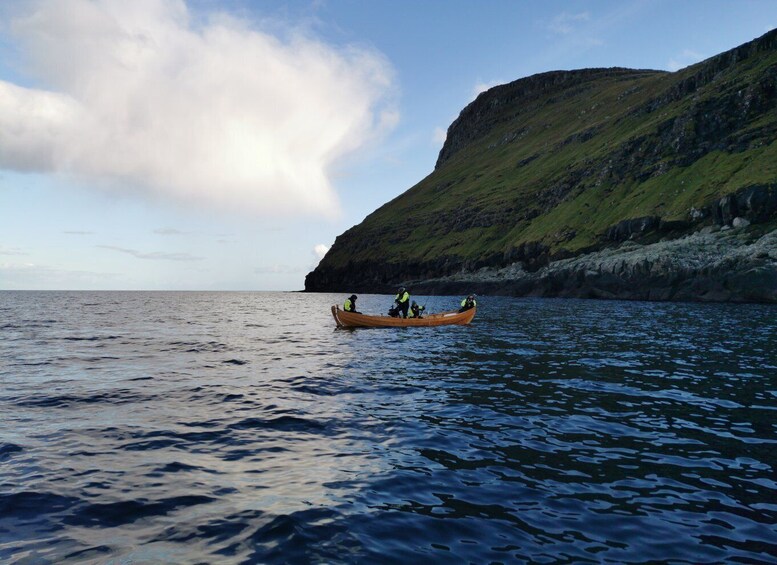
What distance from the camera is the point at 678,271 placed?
6844cm

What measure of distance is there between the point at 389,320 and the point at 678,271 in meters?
51.4

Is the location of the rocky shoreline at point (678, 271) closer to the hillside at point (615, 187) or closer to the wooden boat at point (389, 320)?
the hillside at point (615, 187)

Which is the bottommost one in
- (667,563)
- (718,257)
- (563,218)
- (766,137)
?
(667,563)

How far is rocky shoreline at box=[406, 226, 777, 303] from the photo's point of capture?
60.5 meters

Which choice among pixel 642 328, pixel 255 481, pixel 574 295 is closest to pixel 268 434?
pixel 255 481

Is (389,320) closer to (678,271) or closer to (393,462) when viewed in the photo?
(393,462)

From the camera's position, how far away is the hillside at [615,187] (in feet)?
273

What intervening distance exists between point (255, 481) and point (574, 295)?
270ft

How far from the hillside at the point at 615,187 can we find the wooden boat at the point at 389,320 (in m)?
43.7

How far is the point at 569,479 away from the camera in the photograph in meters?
8.56

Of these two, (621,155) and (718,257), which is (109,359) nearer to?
(718,257)

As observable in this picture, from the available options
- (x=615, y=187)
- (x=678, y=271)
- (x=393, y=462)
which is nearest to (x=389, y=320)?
(x=393, y=462)

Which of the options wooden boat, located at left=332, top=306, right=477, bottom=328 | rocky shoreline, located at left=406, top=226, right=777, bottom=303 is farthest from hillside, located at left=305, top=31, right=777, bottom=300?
wooden boat, located at left=332, top=306, right=477, bottom=328

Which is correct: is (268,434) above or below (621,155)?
below
